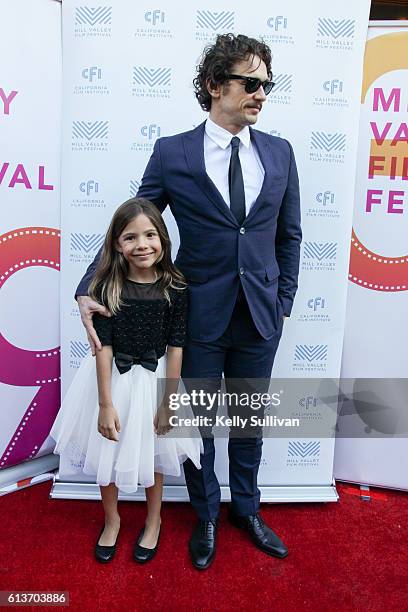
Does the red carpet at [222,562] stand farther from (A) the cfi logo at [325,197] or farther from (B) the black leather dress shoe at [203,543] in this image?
(A) the cfi logo at [325,197]

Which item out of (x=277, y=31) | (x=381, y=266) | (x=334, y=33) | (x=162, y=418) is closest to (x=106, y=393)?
(x=162, y=418)

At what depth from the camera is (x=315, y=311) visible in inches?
103

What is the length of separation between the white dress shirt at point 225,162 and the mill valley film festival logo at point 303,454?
4.34ft

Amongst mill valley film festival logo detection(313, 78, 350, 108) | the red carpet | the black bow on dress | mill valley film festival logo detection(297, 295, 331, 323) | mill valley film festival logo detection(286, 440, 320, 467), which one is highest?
mill valley film festival logo detection(313, 78, 350, 108)

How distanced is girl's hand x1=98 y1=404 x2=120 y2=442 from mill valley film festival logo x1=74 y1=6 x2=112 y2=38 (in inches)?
64.3

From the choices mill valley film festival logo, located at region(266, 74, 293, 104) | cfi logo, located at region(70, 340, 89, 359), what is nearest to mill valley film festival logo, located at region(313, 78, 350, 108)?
mill valley film festival logo, located at region(266, 74, 293, 104)

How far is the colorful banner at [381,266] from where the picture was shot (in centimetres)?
250

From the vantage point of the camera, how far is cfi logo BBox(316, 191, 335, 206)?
2508 millimetres

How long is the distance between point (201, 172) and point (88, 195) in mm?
760

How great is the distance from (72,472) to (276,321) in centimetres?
132

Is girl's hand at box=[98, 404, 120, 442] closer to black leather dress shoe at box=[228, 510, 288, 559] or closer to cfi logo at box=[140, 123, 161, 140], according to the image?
black leather dress shoe at box=[228, 510, 288, 559]

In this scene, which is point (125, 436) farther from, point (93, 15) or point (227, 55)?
point (93, 15)

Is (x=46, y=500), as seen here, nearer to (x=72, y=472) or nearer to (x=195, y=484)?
(x=72, y=472)

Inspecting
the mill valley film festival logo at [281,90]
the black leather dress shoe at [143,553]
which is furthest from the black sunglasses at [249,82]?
the black leather dress shoe at [143,553]
